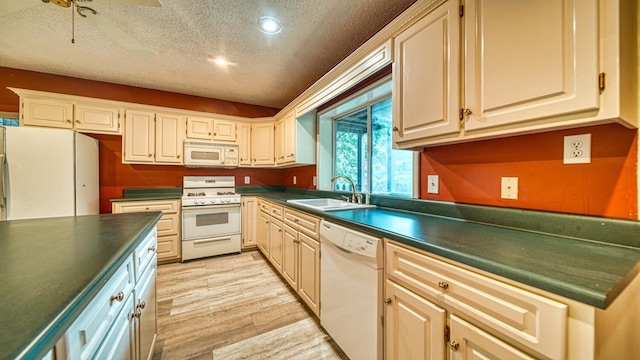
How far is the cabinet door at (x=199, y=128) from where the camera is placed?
3420 millimetres

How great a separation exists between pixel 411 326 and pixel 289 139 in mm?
2645

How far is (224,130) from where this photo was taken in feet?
12.0

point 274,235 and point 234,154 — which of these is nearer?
point 274,235

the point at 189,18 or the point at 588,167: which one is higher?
the point at 189,18

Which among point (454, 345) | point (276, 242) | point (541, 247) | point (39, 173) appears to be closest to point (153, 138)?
point (39, 173)

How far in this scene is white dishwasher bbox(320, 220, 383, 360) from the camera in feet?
3.95

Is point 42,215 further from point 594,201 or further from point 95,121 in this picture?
point 594,201

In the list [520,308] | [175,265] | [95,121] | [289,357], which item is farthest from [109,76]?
[520,308]

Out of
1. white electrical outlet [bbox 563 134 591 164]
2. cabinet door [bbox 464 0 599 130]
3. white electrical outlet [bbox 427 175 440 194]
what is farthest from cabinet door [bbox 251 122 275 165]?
white electrical outlet [bbox 563 134 591 164]

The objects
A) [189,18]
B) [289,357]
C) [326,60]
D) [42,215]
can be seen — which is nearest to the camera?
[289,357]

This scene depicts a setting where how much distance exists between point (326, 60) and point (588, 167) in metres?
2.33

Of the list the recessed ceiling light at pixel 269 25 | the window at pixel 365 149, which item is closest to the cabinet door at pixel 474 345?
the window at pixel 365 149

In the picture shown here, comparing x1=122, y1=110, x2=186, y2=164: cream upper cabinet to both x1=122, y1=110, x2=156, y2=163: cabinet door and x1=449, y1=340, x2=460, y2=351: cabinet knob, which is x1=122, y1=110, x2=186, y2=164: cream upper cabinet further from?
x1=449, y1=340, x2=460, y2=351: cabinet knob

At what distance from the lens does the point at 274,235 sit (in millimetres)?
2727
